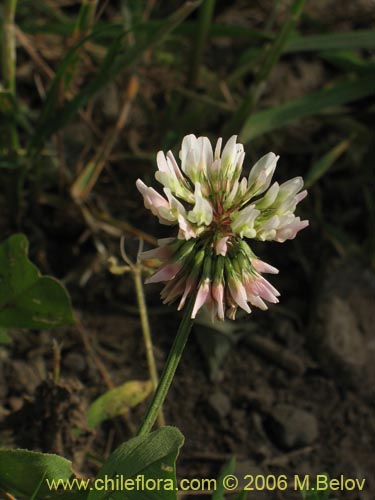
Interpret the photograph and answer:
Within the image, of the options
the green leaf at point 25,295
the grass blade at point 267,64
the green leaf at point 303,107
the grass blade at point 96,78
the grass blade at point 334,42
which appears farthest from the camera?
the grass blade at point 334,42

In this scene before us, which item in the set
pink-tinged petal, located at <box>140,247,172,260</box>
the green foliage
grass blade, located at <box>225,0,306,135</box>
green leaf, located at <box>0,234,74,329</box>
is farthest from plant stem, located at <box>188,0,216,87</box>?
the green foliage

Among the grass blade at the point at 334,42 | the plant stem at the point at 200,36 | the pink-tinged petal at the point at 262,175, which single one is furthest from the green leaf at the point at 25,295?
the grass blade at the point at 334,42

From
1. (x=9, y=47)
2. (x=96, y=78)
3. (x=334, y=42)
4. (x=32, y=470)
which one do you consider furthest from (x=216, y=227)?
(x=334, y=42)

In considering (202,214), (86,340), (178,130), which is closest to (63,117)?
(178,130)

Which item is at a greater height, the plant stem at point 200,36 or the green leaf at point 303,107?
the plant stem at point 200,36

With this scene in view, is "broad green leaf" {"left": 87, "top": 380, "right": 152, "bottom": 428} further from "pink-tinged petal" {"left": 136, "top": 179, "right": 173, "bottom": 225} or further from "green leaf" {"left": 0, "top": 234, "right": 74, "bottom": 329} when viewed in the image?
"pink-tinged petal" {"left": 136, "top": 179, "right": 173, "bottom": 225}

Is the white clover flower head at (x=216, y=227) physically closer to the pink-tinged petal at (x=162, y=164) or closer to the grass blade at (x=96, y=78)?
the pink-tinged petal at (x=162, y=164)

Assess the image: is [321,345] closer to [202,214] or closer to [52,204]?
[52,204]

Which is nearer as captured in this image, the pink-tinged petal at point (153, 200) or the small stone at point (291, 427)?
the pink-tinged petal at point (153, 200)

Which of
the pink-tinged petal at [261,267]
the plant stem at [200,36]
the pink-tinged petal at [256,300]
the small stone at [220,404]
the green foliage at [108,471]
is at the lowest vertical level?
the green foliage at [108,471]
